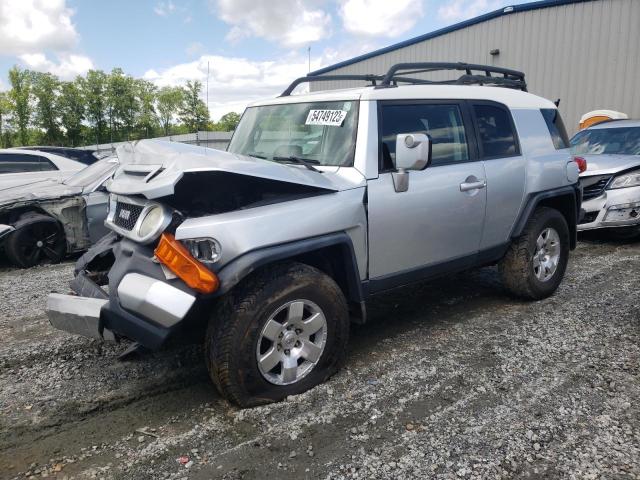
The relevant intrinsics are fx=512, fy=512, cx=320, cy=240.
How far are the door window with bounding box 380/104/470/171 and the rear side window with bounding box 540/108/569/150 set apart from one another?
4.36 feet

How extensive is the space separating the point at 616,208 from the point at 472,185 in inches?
168

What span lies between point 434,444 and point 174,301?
→ 156cm

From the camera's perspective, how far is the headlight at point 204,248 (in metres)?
2.75

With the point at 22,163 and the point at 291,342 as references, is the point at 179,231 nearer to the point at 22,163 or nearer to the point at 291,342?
the point at 291,342

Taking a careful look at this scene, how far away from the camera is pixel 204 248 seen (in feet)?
9.11

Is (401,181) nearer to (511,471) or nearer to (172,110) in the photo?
(511,471)

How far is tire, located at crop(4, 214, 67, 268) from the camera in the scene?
22.4 feet

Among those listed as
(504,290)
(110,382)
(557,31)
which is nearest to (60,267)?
(110,382)

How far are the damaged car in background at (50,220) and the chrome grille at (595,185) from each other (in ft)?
22.0

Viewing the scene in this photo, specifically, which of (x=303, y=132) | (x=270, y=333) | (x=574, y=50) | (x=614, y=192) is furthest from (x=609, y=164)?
(x=574, y=50)

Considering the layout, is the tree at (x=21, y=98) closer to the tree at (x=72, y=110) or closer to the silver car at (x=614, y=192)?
the tree at (x=72, y=110)

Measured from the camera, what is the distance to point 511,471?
2477 mm

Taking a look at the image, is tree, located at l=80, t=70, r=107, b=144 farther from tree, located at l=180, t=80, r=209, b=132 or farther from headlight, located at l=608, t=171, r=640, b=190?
headlight, located at l=608, t=171, r=640, b=190

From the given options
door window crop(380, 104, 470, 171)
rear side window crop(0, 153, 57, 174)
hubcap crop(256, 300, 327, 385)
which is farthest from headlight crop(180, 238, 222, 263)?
rear side window crop(0, 153, 57, 174)
